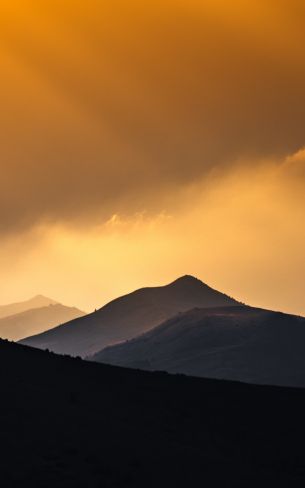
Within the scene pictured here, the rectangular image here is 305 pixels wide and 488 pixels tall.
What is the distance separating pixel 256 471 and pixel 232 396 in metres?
15.7

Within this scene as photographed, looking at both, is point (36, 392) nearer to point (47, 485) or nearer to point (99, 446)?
point (99, 446)

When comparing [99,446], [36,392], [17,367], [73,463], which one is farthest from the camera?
[17,367]

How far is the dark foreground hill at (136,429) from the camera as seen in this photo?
1784 inches

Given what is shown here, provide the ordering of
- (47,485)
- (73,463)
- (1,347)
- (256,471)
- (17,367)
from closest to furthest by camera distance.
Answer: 1. (47,485)
2. (73,463)
3. (256,471)
4. (17,367)
5. (1,347)

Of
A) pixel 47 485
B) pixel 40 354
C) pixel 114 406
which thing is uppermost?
pixel 40 354

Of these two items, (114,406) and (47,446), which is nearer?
(47,446)

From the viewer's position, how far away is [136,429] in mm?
54656

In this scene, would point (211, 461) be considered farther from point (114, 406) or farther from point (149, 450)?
point (114, 406)

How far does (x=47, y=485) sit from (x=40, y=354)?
1060 inches

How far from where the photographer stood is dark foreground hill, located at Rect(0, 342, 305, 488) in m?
45.3

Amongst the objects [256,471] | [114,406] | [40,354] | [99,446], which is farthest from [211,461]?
[40,354]

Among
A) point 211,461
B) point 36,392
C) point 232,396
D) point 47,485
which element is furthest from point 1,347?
point 47,485

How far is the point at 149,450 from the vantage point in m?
50.3

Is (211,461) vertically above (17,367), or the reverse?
(17,367)
